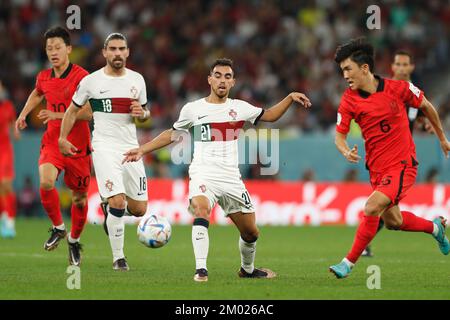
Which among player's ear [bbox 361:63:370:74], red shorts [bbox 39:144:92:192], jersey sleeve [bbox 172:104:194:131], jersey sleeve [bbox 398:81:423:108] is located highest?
player's ear [bbox 361:63:370:74]

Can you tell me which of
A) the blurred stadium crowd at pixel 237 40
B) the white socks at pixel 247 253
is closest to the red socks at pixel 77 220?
the white socks at pixel 247 253

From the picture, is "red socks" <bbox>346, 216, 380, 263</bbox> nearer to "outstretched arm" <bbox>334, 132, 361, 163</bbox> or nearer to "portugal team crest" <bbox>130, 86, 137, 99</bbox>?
"outstretched arm" <bbox>334, 132, 361, 163</bbox>

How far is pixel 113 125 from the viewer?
1198cm

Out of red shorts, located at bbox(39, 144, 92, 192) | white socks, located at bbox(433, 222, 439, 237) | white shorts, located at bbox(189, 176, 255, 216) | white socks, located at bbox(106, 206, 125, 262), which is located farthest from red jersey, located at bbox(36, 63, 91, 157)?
white socks, located at bbox(433, 222, 439, 237)

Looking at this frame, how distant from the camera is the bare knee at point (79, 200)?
12.5m

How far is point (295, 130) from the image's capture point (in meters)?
24.5

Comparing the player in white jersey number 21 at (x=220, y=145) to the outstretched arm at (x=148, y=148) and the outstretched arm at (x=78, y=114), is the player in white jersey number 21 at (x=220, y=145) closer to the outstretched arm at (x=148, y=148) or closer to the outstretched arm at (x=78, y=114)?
the outstretched arm at (x=148, y=148)

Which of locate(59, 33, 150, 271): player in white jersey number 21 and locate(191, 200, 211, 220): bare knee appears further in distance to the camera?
locate(59, 33, 150, 271): player in white jersey number 21

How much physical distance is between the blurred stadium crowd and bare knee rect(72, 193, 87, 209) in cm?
1265

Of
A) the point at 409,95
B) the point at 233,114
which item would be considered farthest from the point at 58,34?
the point at 409,95

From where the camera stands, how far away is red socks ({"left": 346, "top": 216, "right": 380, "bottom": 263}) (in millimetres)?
10273

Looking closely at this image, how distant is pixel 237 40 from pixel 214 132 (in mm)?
17027

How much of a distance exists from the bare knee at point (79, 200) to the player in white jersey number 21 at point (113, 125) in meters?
0.52
